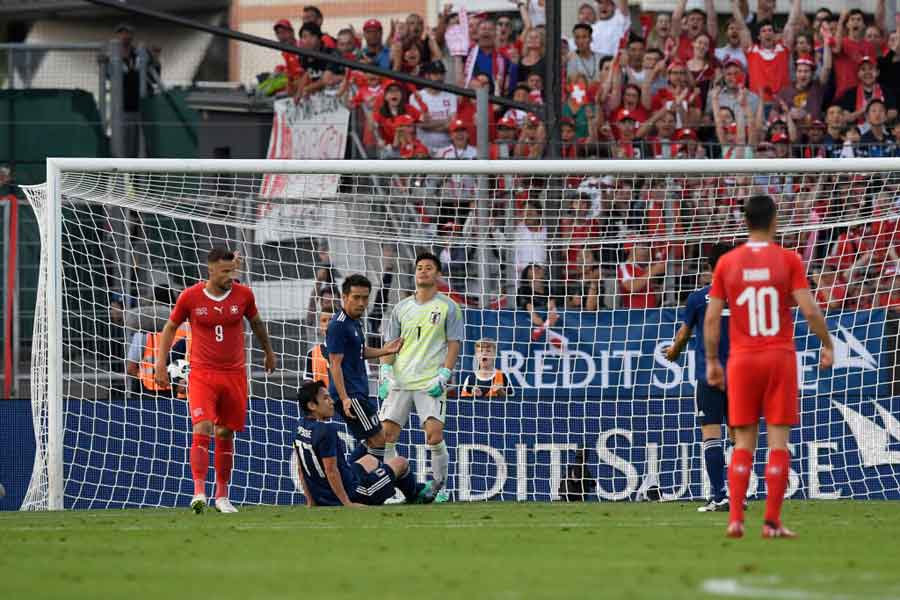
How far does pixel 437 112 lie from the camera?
1778cm

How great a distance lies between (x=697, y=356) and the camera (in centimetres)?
1112

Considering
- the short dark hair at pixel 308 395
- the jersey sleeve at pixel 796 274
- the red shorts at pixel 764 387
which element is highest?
the jersey sleeve at pixel 796 274

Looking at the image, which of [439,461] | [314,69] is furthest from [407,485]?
[314,69]

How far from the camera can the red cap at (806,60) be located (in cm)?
1784

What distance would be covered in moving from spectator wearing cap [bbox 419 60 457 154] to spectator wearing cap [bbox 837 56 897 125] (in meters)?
4.69

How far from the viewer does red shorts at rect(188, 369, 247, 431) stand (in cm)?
1151

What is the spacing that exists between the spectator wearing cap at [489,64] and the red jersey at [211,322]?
727cm

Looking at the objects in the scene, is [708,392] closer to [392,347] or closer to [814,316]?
[814,316]

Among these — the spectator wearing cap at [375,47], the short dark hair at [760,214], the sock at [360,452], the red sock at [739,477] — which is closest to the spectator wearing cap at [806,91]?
the spectator wearing cap at [375,47]

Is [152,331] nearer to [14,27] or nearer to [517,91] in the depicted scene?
[517,91]

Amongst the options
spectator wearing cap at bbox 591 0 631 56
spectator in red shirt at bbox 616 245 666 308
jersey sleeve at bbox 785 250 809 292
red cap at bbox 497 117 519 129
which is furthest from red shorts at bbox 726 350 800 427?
spectator wearing cap at bbox 591 0 631 56

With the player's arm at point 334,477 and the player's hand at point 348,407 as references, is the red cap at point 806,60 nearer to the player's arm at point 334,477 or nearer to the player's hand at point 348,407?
the player's hand at point 348,407

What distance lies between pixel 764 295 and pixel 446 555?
94.6 inches

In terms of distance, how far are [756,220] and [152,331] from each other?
768 cm
